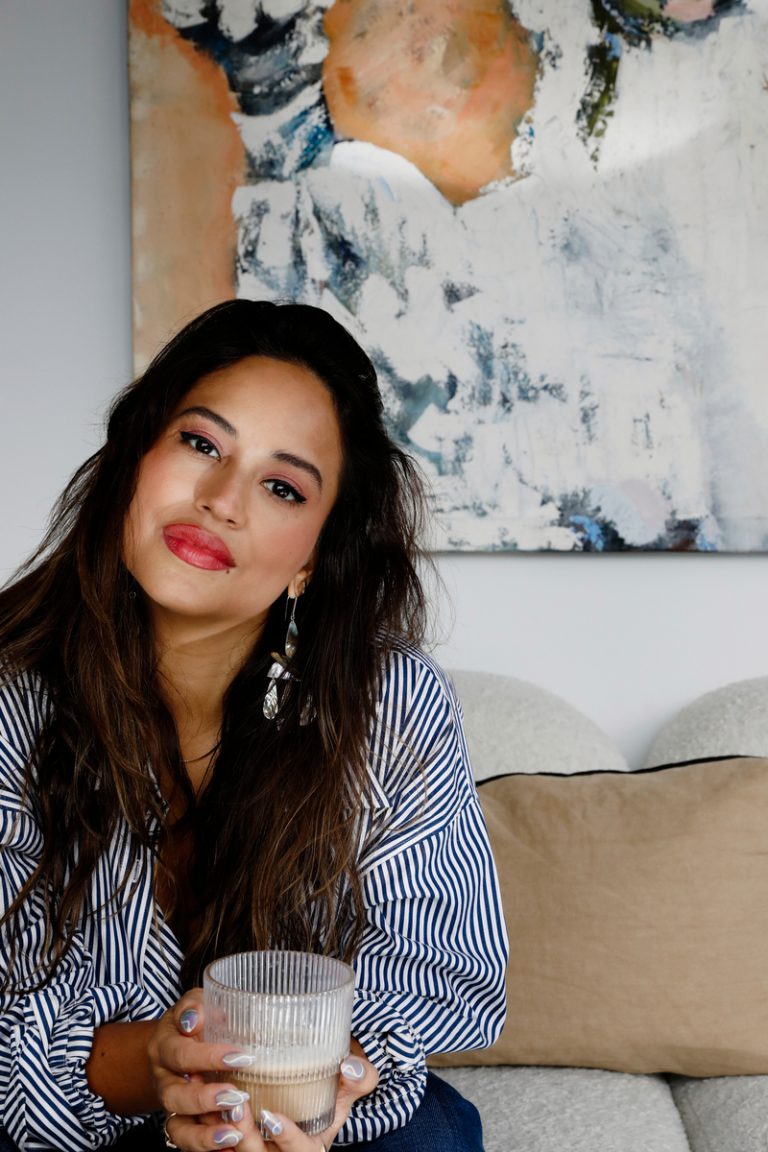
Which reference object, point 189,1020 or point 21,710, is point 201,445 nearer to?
point 21,710

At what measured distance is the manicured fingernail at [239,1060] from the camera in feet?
2.86

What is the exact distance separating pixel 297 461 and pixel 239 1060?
69 centimetres

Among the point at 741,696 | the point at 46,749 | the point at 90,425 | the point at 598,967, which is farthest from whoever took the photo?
the point at 90,425

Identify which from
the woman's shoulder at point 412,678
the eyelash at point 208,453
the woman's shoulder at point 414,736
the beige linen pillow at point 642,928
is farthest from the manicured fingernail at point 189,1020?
the beige linen pillow at point 642,928

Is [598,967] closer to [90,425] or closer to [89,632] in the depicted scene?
[89,632]

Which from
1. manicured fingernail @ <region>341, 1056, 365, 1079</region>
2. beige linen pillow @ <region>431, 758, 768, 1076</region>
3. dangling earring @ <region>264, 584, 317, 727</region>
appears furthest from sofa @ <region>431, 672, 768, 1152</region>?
manicured fingernail @ <region>341, 1056, 365, 1079</region>

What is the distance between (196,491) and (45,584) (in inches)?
9.3

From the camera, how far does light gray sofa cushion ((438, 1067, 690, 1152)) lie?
53.5 inches

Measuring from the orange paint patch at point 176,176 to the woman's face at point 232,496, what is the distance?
0.88 metres

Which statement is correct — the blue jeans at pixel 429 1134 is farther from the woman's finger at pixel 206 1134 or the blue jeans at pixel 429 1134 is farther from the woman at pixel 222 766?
the woman's finger at pixel 206 1134

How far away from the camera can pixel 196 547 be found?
128cm

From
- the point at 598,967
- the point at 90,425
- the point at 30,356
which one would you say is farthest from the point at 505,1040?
the point at 30,356

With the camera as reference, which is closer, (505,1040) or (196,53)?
(505,1040)

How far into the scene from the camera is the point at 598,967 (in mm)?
1569
